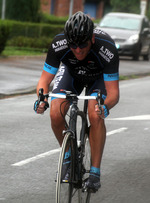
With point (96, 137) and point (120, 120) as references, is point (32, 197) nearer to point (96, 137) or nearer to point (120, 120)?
point (96, 137)

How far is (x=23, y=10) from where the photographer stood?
32.3 metres

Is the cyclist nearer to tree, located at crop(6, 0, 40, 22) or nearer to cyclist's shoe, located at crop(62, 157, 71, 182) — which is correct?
cyclist's shoe, located at crop(62, 157, 71, 182)

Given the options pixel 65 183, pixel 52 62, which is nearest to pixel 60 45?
pixel 52 62

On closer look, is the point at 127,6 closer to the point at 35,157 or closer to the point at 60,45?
the point at 35,157

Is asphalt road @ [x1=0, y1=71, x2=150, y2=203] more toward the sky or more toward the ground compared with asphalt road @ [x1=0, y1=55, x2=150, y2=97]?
more toward the sky

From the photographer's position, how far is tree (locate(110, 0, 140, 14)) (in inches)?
2008

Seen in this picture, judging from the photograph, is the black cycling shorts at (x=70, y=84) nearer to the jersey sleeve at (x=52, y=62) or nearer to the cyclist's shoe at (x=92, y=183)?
the jersey sleeve at (x=52, y=62)

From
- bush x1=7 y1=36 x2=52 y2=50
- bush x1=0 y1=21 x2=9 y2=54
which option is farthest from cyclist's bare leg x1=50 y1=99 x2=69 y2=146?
bush x1=7 y1=36 x2=52 y2=50

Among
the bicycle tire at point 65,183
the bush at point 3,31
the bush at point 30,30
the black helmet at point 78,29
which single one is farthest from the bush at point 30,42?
the bicycle tire at point 65,183

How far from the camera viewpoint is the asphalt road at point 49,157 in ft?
18.0

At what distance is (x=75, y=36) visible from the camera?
14.6 ft

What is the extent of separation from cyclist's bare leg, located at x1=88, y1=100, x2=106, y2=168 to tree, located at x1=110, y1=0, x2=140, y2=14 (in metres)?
46.6

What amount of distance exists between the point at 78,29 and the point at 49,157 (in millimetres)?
2870

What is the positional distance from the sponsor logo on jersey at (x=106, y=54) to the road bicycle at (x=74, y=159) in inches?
16.3
